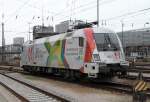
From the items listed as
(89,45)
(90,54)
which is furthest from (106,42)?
(90,54)

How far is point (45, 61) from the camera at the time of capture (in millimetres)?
29172

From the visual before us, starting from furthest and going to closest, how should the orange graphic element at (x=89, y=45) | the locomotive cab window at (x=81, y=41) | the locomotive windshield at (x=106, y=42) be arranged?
the locomotive cab window at (x=81, y=41) → the locomotive windshield at (x=106, y=42) → the orange graphic element at (x=89, y=45)

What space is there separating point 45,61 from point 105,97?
46.9 feet

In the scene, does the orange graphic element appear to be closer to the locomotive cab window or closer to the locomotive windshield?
the locomotive windshield

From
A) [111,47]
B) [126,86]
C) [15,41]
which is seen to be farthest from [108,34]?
[15,41]

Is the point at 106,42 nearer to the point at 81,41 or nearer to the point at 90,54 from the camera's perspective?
the point at 90,54

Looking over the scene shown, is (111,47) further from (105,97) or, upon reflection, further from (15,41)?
(15,41)

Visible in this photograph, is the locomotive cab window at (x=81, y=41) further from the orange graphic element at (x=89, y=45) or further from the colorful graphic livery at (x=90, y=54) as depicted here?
the orange graphic element at (x=89, y=45)

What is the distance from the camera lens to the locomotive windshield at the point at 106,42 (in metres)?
20.8

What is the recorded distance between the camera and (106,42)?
69.3ft

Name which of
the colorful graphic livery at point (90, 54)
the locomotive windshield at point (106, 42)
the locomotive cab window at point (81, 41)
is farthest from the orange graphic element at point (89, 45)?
the locomotive cab window at point (81, 41)

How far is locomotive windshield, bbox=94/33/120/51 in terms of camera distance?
68.3 ft

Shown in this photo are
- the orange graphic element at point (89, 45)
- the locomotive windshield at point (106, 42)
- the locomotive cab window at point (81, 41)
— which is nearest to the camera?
the orange graphic element at point (89, 45)

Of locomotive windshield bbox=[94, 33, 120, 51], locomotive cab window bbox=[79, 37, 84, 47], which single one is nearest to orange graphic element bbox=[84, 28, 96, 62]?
locomotive windshield bbox=[94, 33, 120, 51]
